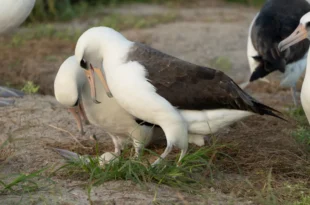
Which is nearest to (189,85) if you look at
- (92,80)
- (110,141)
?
(92,80)

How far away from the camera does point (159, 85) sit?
5566 mm

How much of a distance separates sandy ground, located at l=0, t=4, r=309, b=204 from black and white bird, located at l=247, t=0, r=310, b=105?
393mm

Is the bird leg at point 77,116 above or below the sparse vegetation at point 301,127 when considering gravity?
above

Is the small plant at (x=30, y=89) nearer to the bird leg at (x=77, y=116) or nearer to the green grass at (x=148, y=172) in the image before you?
the bird leg at (x=77, y=116)

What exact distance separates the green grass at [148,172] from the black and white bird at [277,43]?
2.75 m

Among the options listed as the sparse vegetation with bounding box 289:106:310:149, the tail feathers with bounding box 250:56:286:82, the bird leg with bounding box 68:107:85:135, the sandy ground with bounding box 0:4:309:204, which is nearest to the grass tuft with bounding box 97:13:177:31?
the sandy ground with bounding box 0:4:309:204

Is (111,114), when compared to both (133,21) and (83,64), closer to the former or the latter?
(83,64)

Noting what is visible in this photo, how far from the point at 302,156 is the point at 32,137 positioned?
2.28 metres

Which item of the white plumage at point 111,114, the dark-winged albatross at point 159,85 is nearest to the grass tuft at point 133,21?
the white plumage at point 111,114

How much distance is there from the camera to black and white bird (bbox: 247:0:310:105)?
26.6ft

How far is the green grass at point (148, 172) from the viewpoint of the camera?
17.1 ft

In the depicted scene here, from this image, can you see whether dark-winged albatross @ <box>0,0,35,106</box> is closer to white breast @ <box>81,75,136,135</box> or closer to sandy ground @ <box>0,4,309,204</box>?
sandy ground @ <box>0,4,309,204</box>

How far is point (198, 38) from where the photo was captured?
11.2 metres

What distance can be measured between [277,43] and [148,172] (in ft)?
11.2
